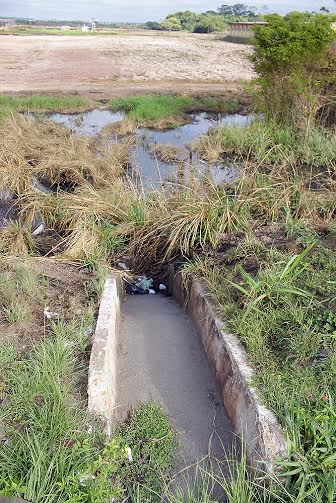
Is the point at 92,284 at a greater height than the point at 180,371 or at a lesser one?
greater

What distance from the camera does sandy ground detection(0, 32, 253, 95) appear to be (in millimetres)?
17047

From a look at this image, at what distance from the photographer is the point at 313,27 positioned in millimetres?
8500

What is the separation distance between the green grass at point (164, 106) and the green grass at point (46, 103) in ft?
3.07

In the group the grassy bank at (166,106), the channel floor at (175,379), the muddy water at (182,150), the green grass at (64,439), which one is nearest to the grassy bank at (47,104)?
the grassy bank at (166,106)

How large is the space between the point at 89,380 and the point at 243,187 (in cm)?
330

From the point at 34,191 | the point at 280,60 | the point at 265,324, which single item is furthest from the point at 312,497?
the point at 280,60

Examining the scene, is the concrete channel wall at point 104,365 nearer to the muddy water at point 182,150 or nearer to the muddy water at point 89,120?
the muddy water at point 182,150

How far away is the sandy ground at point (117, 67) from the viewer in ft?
55.9

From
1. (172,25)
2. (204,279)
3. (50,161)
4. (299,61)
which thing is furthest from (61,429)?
(172,25)

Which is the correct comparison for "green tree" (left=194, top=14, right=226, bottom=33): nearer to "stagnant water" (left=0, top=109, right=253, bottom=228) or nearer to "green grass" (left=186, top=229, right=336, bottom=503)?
"stagnant water" (left=0, top=109, right=253, bottom=228)

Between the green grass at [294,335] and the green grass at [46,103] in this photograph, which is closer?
the green grass at [294,335]

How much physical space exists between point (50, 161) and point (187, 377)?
17.1 ft

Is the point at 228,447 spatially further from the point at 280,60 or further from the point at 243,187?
the point at 280,60

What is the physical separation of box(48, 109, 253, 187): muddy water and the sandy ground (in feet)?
11.8
